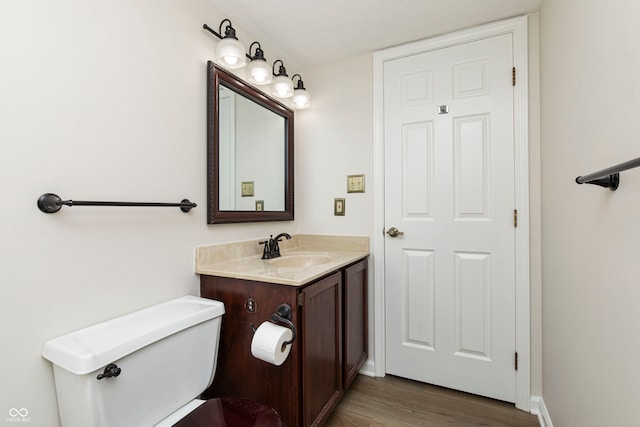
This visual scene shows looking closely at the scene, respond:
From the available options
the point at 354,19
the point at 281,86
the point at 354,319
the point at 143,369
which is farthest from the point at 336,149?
the point at 143,369

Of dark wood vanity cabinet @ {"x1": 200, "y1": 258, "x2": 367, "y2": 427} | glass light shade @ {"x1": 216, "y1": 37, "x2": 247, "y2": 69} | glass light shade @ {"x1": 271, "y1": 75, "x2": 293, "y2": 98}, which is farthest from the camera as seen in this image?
glass light shade @ {"x1": 271, "y1": 75, "x2": 293, "y2": 98}

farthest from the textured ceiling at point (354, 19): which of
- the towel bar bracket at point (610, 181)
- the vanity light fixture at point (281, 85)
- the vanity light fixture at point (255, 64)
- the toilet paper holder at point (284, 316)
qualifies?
the toilet paper holder at point (284, 316)

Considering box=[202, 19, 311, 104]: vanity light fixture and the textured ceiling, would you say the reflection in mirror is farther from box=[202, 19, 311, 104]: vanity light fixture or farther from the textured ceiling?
the textured ceiling

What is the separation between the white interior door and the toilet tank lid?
1.28m

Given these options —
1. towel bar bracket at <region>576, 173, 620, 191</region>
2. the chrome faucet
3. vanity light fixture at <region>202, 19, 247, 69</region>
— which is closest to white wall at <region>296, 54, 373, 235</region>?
the chrome faucet

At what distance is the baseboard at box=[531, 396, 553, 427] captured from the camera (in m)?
1.50

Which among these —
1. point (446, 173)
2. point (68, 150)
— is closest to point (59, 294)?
point (68, 150)

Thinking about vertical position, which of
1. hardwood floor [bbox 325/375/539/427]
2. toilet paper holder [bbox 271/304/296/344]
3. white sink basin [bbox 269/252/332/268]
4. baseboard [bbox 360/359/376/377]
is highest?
white sink basin [bbox 269/252/332/268]

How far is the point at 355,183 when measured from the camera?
6.85 ft

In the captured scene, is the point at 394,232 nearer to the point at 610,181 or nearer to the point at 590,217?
the point at 590,217

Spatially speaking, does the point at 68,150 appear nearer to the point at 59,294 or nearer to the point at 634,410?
the point at 59,294

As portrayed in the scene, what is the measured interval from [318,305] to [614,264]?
3.44 feet

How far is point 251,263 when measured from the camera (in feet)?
5.28

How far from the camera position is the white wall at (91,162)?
872 millimetres
